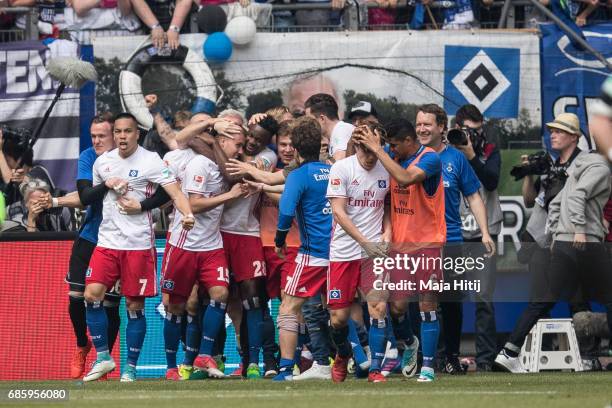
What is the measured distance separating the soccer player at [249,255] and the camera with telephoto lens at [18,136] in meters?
3.20

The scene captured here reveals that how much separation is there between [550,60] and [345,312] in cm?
525

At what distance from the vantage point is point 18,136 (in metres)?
15.0

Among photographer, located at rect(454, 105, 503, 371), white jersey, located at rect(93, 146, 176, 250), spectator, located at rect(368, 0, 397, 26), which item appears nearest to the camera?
white jersey, located at rect(93, 146, 176, 250)

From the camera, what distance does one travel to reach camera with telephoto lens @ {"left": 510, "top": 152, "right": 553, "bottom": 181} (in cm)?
1380

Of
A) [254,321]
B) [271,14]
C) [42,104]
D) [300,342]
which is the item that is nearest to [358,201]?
[254,321]

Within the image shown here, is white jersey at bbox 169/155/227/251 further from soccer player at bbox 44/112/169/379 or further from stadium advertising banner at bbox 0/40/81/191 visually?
stadium advertising banner at bbox 0/40/81/191

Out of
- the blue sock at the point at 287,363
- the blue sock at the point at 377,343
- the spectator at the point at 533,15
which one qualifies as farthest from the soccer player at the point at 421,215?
the spectator at the point at 533,15

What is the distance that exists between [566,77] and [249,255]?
4635 mm

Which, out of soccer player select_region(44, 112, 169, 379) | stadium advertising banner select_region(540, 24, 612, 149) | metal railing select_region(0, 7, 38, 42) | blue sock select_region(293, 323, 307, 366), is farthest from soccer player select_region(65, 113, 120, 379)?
stadium advertising banner select_region(540, 24, 612, 149)

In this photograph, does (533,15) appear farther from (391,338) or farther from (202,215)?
(202,215)

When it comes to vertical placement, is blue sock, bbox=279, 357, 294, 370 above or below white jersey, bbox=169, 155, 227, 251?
below

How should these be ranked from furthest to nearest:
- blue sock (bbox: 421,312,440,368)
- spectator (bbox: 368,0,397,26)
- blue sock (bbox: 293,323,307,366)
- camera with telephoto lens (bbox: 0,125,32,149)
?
spectator (bbox: 368,0,397,26), camera with telephoto lens (bbox: 0,125,32,149), blue sock (bbox: 293,323,307,366), blue sock (bbox: 421,312,440,368)

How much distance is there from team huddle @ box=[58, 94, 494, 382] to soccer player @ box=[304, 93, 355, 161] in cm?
2

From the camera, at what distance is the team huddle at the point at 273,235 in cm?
1133
